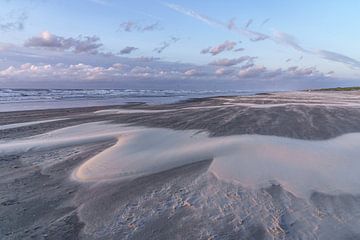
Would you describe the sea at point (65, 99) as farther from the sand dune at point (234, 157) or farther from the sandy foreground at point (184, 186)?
the sandy foreground at point (184, 186)

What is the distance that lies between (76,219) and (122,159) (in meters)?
3.70

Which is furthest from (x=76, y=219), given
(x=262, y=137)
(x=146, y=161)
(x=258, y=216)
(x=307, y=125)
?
(x=307, y=125)

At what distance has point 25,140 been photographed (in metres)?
12.7

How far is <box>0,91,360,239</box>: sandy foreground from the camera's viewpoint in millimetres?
4930

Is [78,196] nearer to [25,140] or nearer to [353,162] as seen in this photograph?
[353,162]

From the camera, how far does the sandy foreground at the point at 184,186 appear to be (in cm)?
493

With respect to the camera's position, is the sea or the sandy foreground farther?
the sea

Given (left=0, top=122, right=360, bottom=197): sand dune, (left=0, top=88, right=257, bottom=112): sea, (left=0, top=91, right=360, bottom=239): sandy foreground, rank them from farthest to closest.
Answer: (left=0, top=88, right=257, bottom=112): sea < (left=0, top=122, right=360, bottom=197): sand dune < (left=0, top=91, right=360, bottom=239): sandy foreground

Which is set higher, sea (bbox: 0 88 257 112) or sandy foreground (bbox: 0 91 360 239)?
sandy foreground (bbox: 0 91 360 239)

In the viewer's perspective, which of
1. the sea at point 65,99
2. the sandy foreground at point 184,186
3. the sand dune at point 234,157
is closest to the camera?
the sandy foreground at point 184,186

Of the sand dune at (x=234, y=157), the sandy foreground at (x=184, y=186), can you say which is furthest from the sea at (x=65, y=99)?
the sandy foreground at (x=184, y=186)

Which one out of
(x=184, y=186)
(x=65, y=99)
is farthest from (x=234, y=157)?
(x=65, y=99)

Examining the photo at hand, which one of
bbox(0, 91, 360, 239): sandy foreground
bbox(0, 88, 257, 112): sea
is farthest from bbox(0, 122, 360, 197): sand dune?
bbox(0, 88, 257, 112): sea

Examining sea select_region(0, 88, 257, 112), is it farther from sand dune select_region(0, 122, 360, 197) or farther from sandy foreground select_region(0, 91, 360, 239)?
sandy foreground select_region(0, 91, 360, 239)
